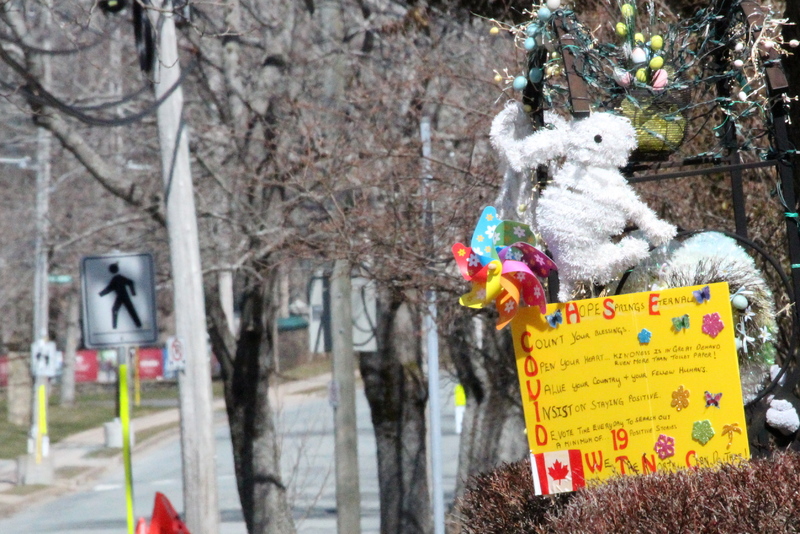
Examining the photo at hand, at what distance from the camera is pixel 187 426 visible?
10.1 meters

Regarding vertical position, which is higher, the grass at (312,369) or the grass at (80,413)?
the grass at (312,369)

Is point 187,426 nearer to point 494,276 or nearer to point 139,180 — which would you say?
point 139,180

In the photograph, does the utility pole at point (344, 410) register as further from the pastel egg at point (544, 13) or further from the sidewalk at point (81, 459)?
the pastel egg at point (544, 13)

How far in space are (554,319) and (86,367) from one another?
49.0 m

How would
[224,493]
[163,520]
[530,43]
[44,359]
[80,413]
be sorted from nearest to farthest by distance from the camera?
[530,43], [163,520], [224,493], [44,359], [80,413]

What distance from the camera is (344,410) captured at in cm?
1114

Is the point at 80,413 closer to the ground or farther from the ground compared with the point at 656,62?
closer to the ground

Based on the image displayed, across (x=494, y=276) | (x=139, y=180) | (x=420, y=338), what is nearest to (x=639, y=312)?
(x=494, y=276)

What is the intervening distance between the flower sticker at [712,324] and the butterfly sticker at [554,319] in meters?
0.57

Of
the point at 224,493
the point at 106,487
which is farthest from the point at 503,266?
the point at 106,487

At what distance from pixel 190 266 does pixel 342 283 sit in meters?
1.53

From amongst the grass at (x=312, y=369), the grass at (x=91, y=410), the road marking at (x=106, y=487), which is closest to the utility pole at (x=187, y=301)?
the road marking at (x=106, y=487)

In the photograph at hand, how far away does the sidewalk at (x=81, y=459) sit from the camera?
2119cm

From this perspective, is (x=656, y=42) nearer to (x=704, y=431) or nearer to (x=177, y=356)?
(x=704, y=431)
